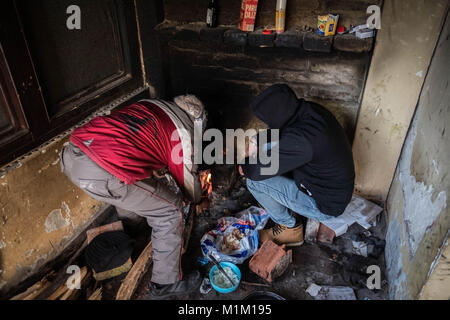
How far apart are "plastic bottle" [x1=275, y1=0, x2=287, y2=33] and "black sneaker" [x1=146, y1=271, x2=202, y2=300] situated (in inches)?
99.0

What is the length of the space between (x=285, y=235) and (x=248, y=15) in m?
2.21

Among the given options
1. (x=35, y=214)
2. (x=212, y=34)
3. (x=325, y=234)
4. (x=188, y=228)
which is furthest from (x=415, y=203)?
(x=35, y=214)

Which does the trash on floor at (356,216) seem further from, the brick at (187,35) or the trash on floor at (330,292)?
the brick at (187,35)

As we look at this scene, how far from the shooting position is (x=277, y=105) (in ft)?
7.73

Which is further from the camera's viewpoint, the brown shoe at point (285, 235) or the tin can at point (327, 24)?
the brown shoe at point (285, 235)

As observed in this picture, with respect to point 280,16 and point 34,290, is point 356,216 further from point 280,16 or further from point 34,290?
point 34,290

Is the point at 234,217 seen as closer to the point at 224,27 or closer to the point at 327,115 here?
the point at 327,115

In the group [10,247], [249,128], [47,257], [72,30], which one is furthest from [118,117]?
[249,128]

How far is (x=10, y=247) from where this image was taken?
2.41 m

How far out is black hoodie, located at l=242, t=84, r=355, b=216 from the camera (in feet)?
7.55

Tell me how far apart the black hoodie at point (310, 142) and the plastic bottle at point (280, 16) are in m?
1.00

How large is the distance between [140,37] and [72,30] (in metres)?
0.91

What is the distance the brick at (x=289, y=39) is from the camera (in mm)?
3014

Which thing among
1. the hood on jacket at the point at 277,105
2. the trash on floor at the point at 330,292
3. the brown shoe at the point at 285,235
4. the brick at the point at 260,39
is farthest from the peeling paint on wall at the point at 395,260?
the brick at the point at 260,39
